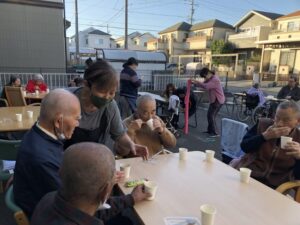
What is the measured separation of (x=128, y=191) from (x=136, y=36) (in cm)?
5039

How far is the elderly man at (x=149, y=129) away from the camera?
2.51m

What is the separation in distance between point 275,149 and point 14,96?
4770 millimetres

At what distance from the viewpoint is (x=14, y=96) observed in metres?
5.12

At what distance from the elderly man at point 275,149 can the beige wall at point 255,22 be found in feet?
91.0

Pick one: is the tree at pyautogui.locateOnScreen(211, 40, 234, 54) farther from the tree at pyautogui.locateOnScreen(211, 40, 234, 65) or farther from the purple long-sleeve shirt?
the purple long-sleeve shirt

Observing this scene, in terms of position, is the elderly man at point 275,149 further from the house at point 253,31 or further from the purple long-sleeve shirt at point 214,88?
the house at point 253,31

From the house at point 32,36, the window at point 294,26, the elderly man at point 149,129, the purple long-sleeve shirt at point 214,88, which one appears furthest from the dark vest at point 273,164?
the window at point 294,26

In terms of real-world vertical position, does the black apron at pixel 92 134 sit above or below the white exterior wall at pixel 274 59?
below

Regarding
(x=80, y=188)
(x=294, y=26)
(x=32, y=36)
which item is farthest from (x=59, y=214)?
(x=294, y=26)

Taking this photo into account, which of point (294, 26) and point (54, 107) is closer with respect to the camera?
point (54, 107)

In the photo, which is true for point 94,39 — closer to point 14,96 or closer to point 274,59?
point 274,59

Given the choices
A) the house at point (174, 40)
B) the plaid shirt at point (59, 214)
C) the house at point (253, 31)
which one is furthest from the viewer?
the house at point (174, 40)

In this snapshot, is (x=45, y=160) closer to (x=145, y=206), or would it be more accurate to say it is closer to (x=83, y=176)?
(x=83, y=176)

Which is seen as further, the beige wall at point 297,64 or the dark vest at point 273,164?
the beige wall at point 297,64
